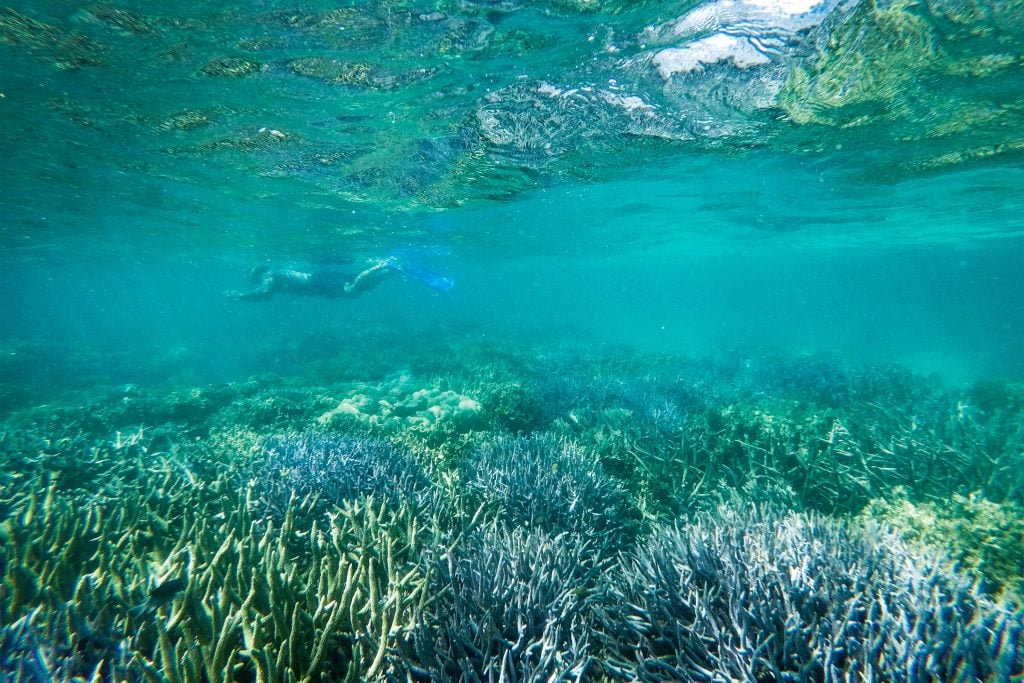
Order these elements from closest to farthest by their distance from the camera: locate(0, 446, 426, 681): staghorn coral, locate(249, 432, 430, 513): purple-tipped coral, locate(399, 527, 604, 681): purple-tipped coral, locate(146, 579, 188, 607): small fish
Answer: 1. locate(0, 446, 426, 681): staghorn coral
2. locate(399, 527, 604, 681): purple-tipped coral
3. locate(146, 579, 188, 607): small fish
4. locate(249, 432, 430, 513): purple-tipped coral

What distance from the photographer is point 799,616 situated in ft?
9.99

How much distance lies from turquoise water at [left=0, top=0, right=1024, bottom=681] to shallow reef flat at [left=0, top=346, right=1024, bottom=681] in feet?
0.14

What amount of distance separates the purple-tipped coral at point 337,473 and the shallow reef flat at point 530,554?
4cm

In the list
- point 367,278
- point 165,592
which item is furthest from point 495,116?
point 367,278

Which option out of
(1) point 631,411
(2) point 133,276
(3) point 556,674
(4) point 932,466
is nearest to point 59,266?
(2) point 133,276

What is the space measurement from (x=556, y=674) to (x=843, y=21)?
10799 millimetres

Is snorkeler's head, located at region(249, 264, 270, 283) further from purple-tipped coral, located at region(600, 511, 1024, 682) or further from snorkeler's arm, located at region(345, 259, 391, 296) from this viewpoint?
purple-tipped coral, located at region(600, 511, 1024, 682)

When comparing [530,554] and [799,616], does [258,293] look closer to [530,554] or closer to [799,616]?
[530,554]

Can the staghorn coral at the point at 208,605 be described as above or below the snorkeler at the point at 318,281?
above

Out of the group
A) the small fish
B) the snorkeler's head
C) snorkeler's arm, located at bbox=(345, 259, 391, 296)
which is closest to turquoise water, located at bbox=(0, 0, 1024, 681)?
the small fish

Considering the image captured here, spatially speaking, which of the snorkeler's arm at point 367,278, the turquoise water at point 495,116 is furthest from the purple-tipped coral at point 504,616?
the snorkeler's arm at point 367,278

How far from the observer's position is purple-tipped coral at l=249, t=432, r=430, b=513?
19.0ft

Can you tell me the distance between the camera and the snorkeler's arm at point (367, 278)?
23.4 metres

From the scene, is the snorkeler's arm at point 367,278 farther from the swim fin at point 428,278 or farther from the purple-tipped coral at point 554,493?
the purple-tipped coral at point 554,493
